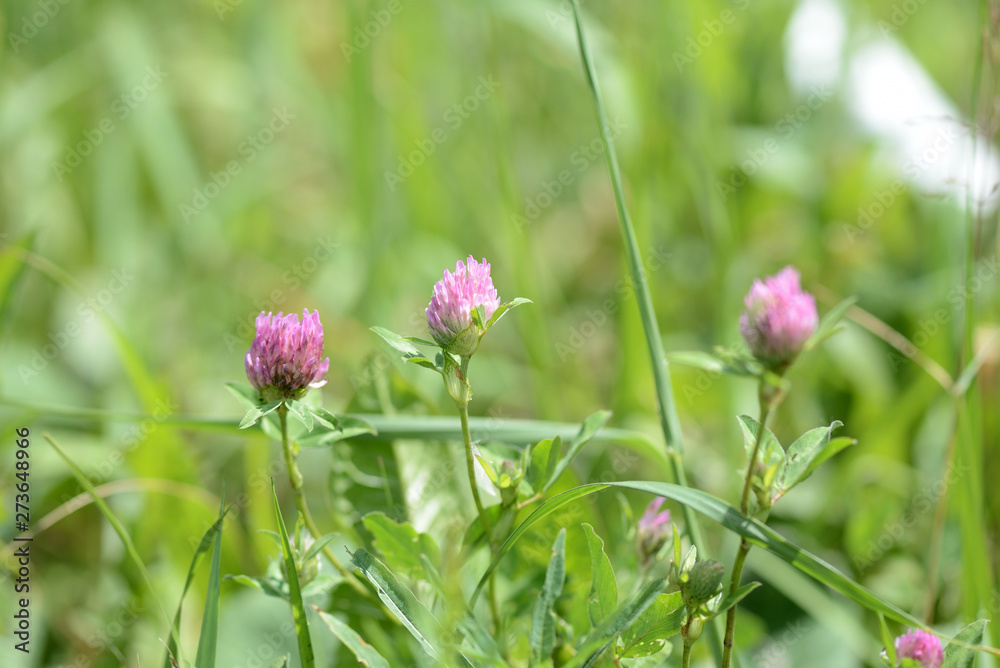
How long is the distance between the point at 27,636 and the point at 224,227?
1524mm

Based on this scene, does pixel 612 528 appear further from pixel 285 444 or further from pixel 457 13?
pixel 457 13

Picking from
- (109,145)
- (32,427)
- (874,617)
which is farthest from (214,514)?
(109,145)

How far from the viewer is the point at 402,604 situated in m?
0.90

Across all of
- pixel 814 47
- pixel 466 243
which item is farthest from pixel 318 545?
pixel 814 47

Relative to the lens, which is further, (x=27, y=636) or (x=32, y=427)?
(x=32, y=427)

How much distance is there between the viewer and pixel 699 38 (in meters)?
2.50

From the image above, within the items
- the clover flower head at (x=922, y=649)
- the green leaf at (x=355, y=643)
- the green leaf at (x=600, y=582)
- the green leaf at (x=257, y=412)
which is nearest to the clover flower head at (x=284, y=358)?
the green leaf at (x=257, y=412)

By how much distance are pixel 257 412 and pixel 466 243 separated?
66.6 inches

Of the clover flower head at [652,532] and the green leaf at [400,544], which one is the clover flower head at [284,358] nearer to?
the green leaf at [400,544]

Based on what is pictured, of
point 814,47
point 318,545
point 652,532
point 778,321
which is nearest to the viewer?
point 778,321

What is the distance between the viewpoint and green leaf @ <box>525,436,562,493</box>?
976mm

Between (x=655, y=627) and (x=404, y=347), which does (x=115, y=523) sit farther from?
(x=655, y=627)

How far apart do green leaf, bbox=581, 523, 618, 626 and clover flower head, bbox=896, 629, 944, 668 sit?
0.33 m

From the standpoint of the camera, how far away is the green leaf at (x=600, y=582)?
0.89 metres
